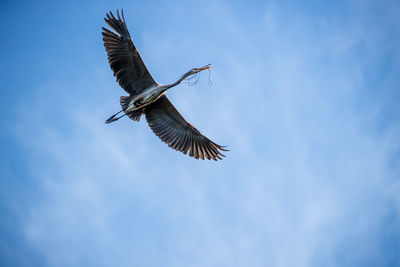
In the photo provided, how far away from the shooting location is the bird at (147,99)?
13.3m

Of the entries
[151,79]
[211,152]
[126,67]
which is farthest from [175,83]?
[211,152]

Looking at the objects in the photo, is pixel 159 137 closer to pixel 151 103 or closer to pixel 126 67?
pixel 151 103

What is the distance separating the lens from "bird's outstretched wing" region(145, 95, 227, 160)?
47.0ft

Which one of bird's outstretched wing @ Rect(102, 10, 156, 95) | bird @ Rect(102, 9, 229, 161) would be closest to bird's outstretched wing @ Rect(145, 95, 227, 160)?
bird @ Rect(102, 9, 229, 161)

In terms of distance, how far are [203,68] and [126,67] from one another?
103 inches

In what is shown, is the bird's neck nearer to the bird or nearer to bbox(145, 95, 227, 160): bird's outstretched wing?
the bird

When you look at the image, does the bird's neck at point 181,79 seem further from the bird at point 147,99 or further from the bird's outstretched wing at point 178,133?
the bird's outstretched wing at point 178,133

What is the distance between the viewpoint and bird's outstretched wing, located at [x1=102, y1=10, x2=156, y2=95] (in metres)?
13.2

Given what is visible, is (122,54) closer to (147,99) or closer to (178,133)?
(147,99)

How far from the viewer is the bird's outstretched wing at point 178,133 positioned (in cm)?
1433

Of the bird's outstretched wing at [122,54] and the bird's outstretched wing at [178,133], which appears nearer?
the bird's outstretched wing at [122,54]

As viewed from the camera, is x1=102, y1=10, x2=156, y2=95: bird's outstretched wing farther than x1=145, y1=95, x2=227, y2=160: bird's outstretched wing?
No

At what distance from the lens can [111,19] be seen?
1345 cm

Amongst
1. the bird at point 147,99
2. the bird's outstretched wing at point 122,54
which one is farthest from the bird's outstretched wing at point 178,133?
the bird's outstretched wing at point 122,54
